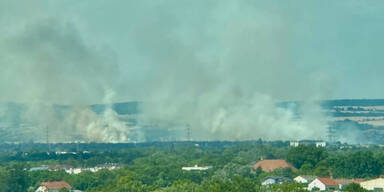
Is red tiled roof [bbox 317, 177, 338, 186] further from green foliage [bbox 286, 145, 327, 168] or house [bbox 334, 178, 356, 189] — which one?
green foliage [bbox 286, 145, 327, 168]

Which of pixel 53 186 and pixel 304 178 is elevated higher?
pixel 53 186

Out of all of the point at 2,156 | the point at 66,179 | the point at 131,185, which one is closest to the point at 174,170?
the point at 66,179

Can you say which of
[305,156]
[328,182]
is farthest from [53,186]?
[305,156]

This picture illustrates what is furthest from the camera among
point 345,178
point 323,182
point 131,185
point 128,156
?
point 128,156

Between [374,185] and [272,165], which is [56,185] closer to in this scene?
[374,185]

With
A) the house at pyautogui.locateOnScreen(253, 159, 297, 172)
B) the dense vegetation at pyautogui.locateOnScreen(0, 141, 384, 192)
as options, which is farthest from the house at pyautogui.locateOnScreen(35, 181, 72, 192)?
the house at pyautogui.locateOnScreen(253, 159, 297, 172)

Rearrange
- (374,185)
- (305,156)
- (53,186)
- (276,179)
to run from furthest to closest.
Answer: (305,156)
(53,186)
(276,179)
(374,185)

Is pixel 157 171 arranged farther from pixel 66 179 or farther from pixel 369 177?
pixel 369 177
